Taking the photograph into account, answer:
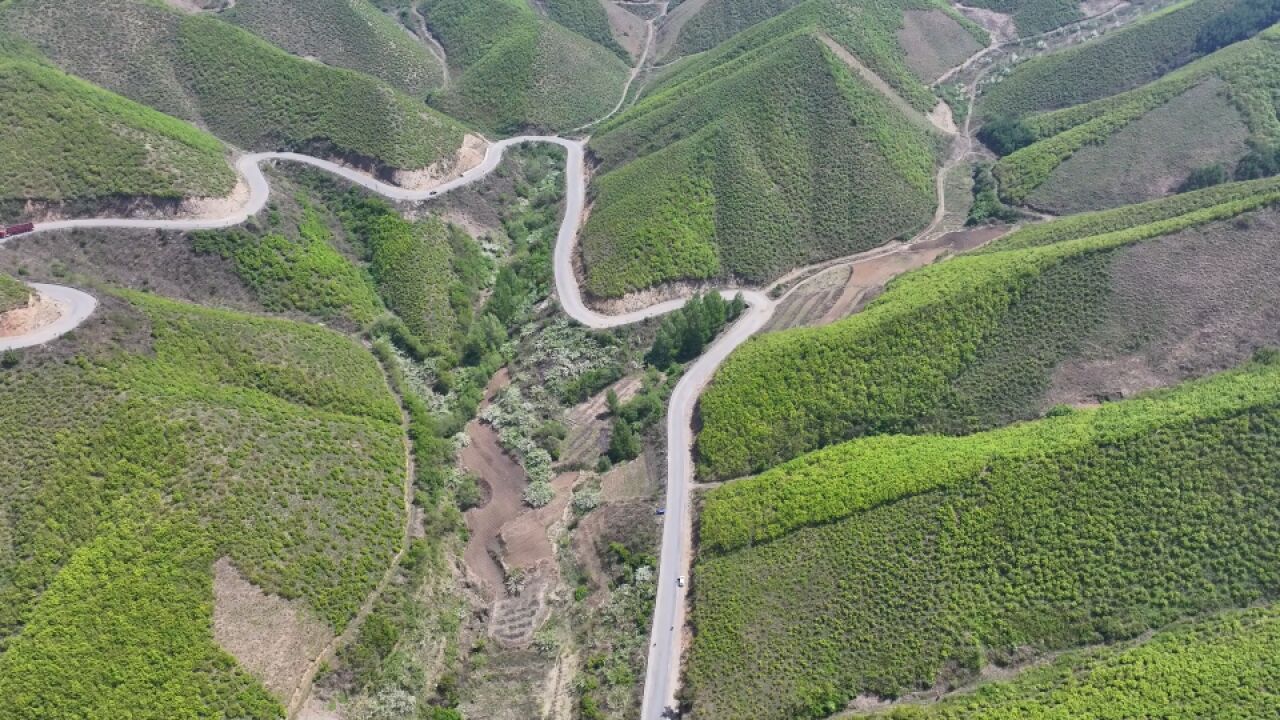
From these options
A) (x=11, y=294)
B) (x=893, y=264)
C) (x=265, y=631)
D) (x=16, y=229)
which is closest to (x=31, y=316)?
(x=11, y=294)

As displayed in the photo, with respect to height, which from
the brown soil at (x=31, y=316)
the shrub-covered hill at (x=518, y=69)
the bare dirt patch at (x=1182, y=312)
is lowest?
the bare dirt patch at (x=1182, y=312)

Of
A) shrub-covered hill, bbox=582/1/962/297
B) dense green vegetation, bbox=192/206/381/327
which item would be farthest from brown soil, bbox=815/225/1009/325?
dense green vegetation, bbox=192/206/381/327

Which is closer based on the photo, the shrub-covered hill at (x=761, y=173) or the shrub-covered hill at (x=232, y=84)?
the shrub-covered hill at (x=761, y=173)

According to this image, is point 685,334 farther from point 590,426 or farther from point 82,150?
point 82,150

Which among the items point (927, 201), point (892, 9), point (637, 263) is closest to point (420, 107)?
point (637, 263)

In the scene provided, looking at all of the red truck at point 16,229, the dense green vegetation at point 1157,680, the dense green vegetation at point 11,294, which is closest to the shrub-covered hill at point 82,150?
the red truck at point 16,229

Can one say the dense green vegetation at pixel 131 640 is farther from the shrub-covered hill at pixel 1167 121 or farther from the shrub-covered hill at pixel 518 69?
the shrub-covered hill at pixel 1167 121

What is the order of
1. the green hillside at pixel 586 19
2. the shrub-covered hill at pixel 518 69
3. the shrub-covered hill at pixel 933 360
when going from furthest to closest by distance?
the green hillside at pixel 586 19 → the shrub-covered hill at pixel 518 69 → the shrub-covered hill at pixel 933 360
